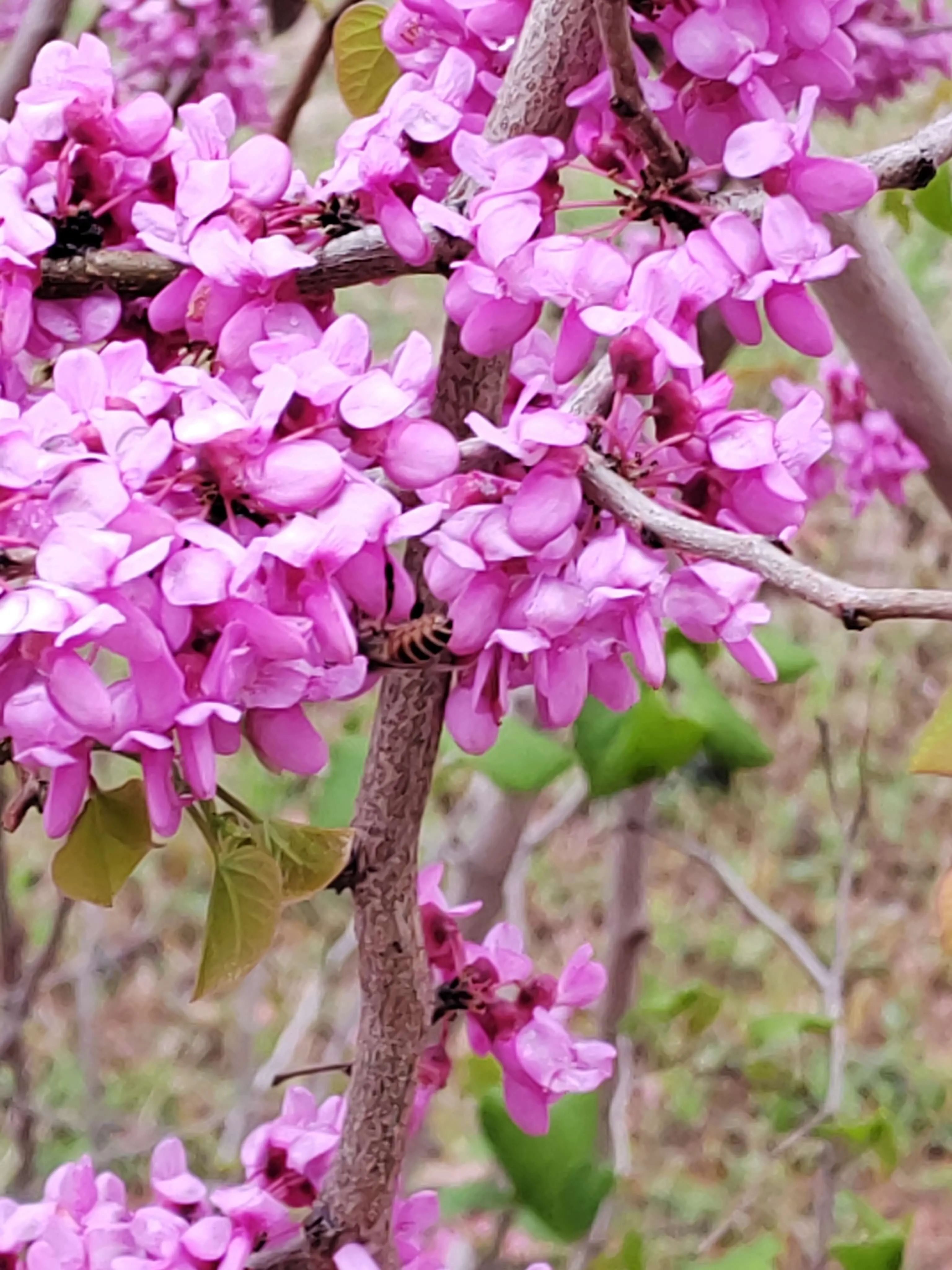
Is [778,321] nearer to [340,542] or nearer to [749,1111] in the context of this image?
[340,542]

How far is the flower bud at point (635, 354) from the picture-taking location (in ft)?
0.90

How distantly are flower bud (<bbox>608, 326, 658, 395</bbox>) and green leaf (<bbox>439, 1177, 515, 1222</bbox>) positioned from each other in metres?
0.51

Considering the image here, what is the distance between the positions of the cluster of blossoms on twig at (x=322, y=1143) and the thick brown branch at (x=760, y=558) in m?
0.17

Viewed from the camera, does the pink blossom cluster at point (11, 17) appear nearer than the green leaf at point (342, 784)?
No

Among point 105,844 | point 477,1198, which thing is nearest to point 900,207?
point 105,844

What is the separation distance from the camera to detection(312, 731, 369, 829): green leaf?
0.52 m

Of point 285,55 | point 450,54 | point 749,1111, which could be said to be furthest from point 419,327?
point 450,54

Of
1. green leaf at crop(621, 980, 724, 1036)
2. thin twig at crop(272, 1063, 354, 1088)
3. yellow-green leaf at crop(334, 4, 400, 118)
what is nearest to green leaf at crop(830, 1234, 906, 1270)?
green leaf at crop(621, 980, 724, 1036)

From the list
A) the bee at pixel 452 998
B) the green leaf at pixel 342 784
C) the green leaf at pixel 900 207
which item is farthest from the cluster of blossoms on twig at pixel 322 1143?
the green leaf at pixel 900 207

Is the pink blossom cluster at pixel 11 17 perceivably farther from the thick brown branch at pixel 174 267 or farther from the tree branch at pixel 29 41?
the thick brown branch at pixel 174 267

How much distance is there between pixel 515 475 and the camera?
28 cm

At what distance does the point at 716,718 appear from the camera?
0.56m

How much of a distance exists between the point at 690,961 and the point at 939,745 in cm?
114

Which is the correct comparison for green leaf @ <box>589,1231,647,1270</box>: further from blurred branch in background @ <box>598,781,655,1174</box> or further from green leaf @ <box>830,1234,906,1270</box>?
blurred branch in background @ <box>598,781,655,1174</box>
